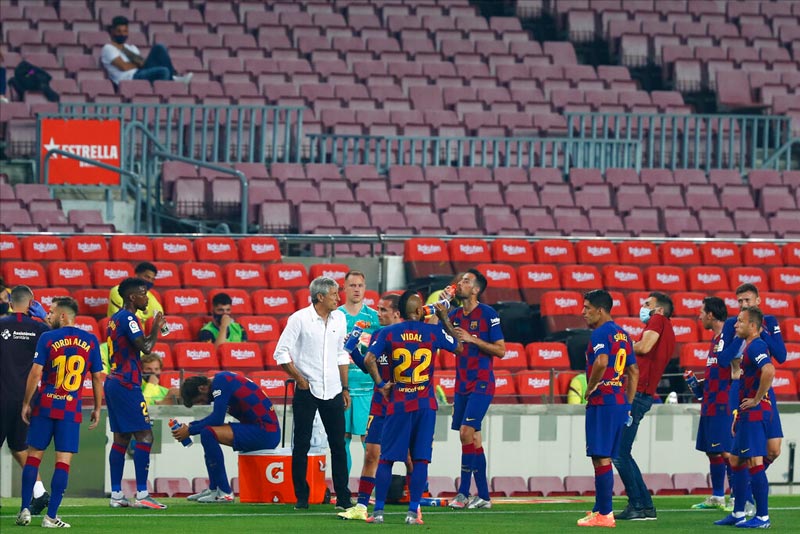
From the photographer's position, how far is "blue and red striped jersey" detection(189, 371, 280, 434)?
12.7m

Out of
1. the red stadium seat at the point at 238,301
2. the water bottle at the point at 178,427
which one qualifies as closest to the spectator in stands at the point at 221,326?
the red stadium seat at the point at 238,301

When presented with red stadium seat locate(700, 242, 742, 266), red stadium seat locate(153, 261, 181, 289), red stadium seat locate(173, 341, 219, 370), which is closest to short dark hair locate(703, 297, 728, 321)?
red stadium seat locate(173, 341, 219, 370)

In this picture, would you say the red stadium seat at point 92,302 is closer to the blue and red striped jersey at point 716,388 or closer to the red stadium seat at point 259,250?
the red stadium seat at point 259,250

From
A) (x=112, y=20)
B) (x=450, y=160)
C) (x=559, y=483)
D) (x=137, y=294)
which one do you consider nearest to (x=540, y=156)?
(x=450, y=160)

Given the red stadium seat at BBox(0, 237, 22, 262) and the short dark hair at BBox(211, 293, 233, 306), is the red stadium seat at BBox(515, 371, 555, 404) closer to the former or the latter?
the short dark hair at BBox(211, 293, 233, 306)

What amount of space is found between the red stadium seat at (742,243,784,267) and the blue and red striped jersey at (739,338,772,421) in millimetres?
8332

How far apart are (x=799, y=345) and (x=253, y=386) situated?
24.3 feet

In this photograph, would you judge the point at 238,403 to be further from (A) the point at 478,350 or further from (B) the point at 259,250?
(B) the point at 259,250

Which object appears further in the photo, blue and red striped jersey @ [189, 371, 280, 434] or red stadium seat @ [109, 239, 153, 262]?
→ red stadium seat @ [109, 239, 153, 262]

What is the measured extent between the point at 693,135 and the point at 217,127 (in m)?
8.33

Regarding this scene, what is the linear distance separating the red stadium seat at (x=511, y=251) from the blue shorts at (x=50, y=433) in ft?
26.9

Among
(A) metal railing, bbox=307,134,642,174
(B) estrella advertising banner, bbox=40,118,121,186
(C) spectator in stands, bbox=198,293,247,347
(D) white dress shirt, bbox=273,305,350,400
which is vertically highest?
(A) metal railing, bbox=307,134,642,174

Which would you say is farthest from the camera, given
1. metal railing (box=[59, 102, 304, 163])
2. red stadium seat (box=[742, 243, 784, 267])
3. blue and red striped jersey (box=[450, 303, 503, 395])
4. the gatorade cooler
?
metal railing (box=[59, 102, 304, 163])

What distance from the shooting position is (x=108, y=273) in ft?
55.4
